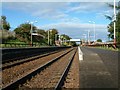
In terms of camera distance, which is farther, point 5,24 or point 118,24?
point 5,24

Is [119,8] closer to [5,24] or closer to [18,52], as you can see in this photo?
[18,52]

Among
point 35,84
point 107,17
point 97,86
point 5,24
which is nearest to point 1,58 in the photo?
point 35,84

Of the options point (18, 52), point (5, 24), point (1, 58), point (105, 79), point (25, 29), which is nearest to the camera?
point (105, 79)

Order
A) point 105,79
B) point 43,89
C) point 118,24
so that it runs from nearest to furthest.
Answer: point 43,89
point 105,79
point 118,24

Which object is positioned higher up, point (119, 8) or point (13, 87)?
point (119, 8)

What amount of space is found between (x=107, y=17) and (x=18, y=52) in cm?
1975

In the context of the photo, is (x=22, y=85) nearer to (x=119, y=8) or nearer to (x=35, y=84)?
(x=35, y=84)

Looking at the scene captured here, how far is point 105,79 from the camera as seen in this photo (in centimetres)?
1553

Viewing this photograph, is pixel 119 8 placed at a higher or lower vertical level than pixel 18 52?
higher

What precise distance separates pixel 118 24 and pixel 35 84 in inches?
1232

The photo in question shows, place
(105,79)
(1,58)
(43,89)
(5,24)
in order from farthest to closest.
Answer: (5,24) → (1,58) → (105,79) → (43,89)

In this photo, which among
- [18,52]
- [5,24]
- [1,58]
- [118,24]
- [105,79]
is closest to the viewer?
[105,79]

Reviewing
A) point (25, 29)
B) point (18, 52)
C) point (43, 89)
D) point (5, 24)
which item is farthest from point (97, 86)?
point (25, 29)

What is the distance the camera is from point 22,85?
13977 mm
